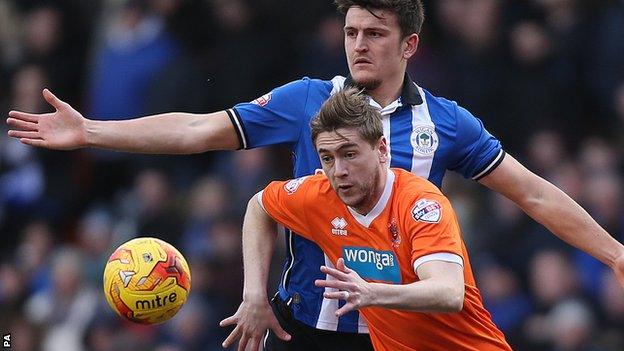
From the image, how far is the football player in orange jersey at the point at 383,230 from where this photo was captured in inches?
234

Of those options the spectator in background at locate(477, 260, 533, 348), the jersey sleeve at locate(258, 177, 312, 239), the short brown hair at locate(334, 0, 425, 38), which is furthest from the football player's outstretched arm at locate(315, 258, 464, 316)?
the spectator in background at locate(477, 260, 533, 348)

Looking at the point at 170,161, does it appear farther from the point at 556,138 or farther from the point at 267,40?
the point at 556,138

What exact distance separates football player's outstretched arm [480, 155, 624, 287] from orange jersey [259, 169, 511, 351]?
81 cm

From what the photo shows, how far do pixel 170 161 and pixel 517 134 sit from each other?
3.15m

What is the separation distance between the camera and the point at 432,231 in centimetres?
596

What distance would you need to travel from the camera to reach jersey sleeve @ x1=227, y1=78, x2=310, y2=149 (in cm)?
684

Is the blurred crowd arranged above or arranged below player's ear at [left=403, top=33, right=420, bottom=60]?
below

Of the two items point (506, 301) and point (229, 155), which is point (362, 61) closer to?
point (506, 301)

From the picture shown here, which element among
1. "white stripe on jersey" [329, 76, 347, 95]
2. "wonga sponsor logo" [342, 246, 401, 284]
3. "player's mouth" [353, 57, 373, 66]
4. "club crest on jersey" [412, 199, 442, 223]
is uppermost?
"player's mouth" [353, 57, 373, 66]

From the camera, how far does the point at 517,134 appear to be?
11062mm

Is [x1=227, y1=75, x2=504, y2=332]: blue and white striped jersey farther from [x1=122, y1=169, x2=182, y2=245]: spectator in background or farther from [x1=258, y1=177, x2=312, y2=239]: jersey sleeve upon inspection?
[x1=122, y1=169, x2=182, y2=245]: spectator in background

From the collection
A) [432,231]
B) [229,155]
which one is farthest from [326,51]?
[432,231]

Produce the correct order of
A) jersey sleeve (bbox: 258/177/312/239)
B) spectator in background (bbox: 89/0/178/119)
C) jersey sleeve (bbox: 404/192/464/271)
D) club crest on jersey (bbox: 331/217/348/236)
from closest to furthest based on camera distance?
jersey sleeve (bbox: 404/192/464/271) < club crest on jersey (bbox: 331/217/348/236) < jersey sleeve (bbox: 258/177/312/239) < spectator in background (bbox: 89/0/178/119)

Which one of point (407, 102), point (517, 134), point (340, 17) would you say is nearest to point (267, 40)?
point (340, 17)
